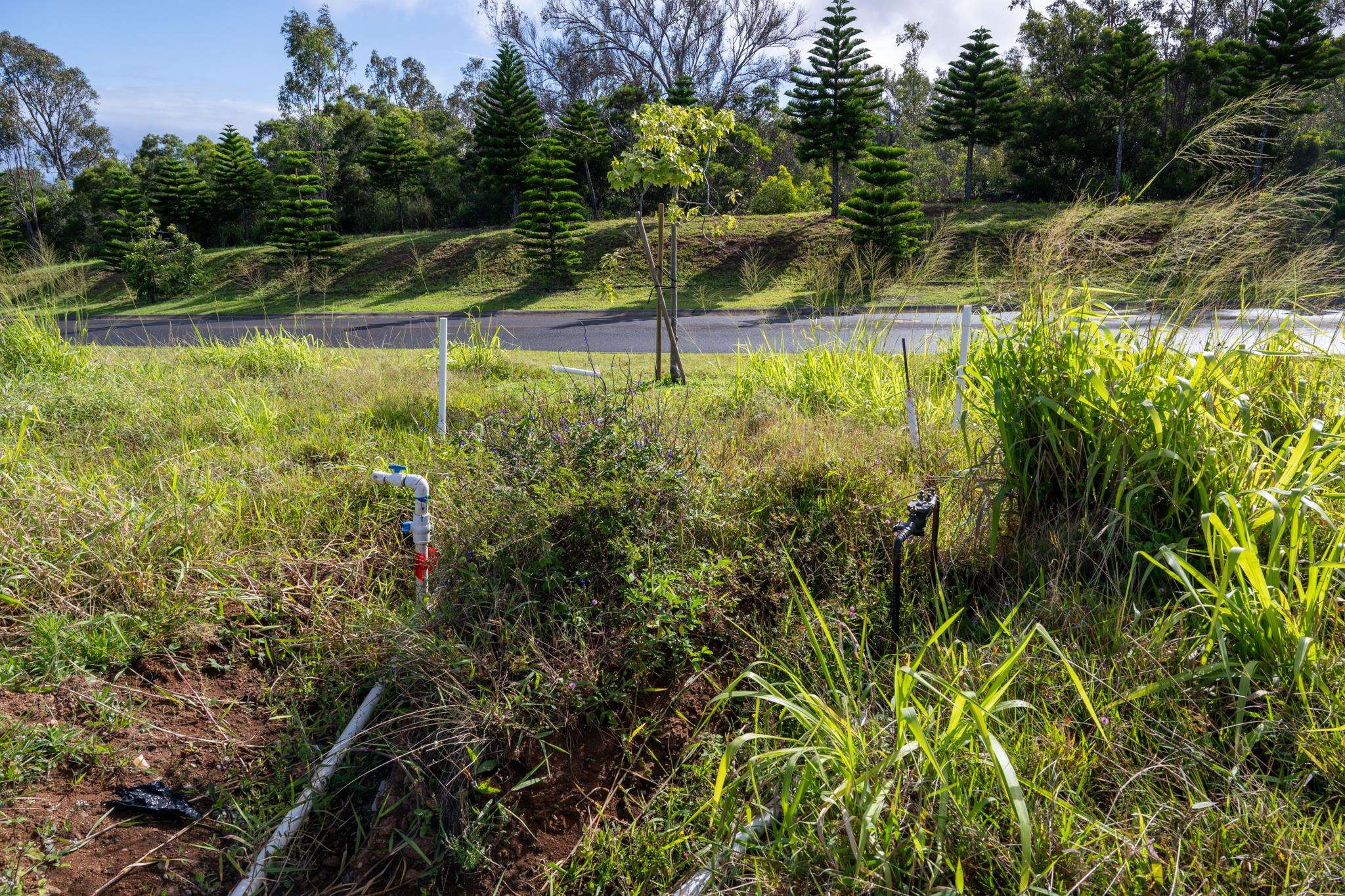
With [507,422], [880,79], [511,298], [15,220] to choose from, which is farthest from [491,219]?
[507,422]

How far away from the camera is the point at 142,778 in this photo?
256 cm

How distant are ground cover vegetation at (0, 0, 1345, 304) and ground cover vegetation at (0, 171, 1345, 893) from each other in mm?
13988

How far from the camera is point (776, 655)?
2.79 metres

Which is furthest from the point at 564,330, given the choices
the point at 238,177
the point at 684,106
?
the point at 238,177

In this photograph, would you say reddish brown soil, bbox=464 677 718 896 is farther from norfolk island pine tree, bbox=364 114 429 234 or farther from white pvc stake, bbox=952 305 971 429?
norfolk island pine tree, bbox=364 114 429 234

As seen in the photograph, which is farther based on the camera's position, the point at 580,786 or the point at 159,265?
the point at 159,265

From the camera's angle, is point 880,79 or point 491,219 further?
point 491,219

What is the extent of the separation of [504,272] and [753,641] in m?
20.8

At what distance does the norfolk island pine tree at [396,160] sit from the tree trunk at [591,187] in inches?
209

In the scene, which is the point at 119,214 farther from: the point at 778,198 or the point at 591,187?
the point at 778,198

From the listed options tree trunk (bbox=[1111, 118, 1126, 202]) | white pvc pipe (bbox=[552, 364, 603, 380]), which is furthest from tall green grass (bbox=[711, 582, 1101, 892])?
tree trunk (bbox=[1111, 118, 1126, 202])

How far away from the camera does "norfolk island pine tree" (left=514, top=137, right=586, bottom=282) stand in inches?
827

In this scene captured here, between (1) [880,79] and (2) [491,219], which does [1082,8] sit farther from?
(2) [491,219]

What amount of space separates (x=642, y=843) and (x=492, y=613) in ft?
3.08
